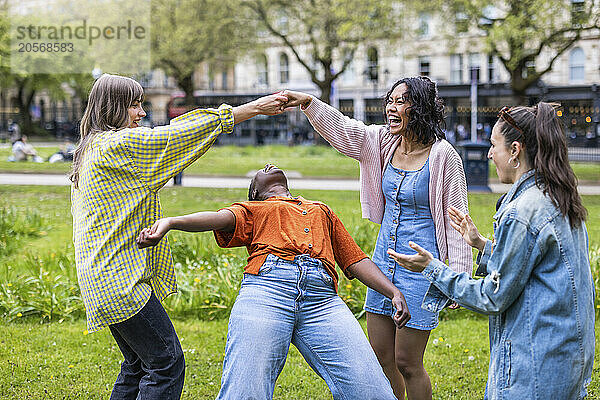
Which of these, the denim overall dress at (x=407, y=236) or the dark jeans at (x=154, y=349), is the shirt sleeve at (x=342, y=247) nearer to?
the denim overall dress at (x=407, y=236)

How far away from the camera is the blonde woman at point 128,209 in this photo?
10.4ft

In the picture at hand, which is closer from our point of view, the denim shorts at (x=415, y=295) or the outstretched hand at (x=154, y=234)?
the outstretched hand at (x=154, y=234)

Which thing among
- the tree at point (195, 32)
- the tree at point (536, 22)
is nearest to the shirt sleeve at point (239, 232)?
the tree at point (536, 22)

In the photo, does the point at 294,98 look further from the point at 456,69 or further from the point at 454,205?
the point at 456,69

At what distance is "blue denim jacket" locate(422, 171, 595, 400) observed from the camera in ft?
8.49

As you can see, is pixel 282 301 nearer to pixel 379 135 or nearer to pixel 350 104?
pixel 379 135

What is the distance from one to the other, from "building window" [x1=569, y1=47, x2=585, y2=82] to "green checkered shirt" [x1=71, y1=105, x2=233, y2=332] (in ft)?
127

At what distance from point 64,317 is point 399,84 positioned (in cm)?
411

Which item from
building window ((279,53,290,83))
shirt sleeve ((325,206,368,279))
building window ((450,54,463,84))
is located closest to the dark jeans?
shirt sleeve ((325,206,368,279))

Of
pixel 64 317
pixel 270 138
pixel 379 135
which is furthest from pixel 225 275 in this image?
pixel 270 138

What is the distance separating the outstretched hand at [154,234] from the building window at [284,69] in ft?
147

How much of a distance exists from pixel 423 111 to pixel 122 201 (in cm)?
167

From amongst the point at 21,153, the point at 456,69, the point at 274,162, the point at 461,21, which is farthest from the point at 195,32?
the point at 456,69

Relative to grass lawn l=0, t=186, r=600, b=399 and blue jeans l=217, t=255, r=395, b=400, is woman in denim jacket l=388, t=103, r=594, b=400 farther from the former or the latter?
grass lawn l=0, t=186, r=600, b=399
